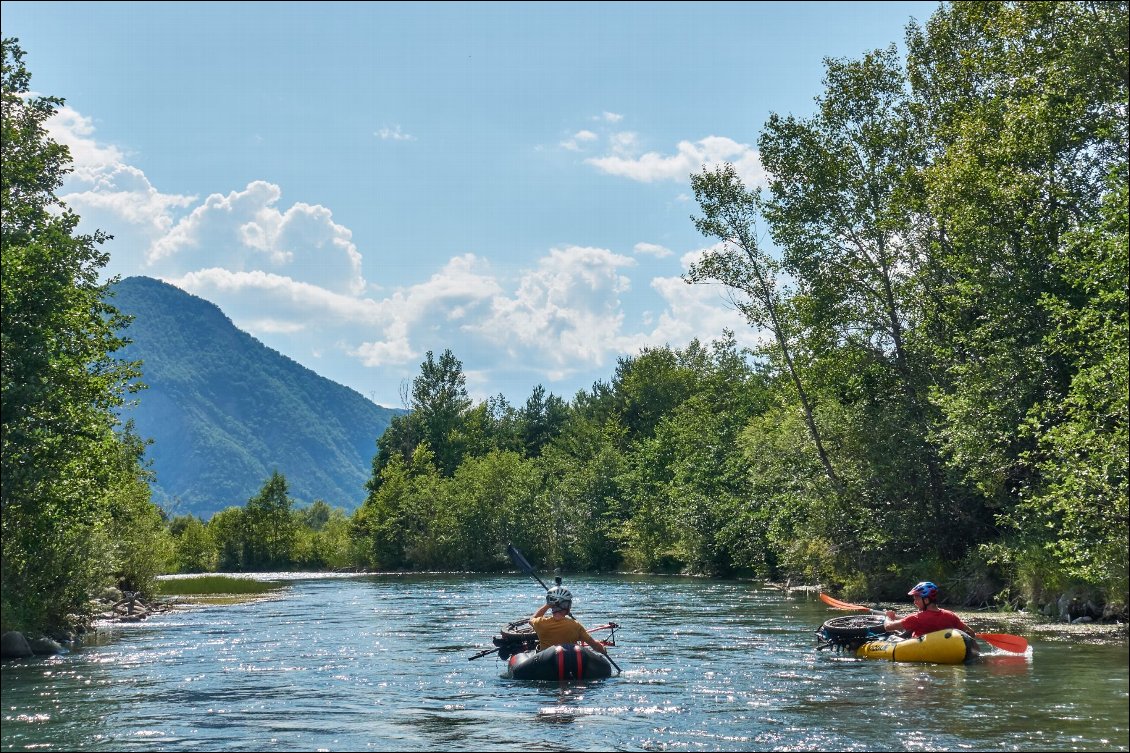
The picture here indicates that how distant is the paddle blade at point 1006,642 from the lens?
66.0 ft

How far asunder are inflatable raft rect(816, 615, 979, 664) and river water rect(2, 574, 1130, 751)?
1.31 feet

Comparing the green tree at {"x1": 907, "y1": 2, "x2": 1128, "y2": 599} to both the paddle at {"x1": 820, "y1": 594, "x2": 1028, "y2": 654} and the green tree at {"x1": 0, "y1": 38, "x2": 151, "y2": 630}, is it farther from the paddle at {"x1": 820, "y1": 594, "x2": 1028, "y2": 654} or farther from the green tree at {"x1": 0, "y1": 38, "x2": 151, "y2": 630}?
the green tree at {"x1": 0, "y1": 38, "x2": 151, "y2": 630}

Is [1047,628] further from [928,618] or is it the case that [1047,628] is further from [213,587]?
[213,587]

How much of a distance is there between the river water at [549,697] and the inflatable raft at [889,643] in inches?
15.7

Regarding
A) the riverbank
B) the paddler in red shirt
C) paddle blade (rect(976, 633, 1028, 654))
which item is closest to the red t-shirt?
the paddler in red shirt

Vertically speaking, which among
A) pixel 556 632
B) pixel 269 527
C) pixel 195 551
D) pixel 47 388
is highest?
pixel 47 388

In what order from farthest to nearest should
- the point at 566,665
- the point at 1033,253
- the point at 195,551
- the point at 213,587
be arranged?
1. the point at 195,551
2. the point at 213,587
3. the point at 1033,253
4. the point at 566,665

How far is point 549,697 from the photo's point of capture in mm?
17812

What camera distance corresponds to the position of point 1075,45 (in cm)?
2572

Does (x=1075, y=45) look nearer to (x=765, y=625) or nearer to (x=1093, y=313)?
(x=1093, y=313)

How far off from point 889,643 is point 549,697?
7871mm

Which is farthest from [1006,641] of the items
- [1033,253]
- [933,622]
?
[1033,253]

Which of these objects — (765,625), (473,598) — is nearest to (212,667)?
(765,625)

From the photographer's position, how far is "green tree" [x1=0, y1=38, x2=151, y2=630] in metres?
22.4
